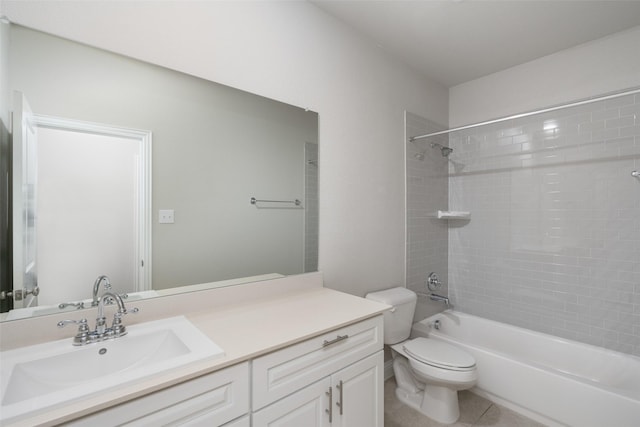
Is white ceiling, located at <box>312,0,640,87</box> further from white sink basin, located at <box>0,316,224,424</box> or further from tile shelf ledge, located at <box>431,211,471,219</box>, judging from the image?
white sink basin, located at <box>0,316,224,424</box>

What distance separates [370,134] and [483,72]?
142 centimetres

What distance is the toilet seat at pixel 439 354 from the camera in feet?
5.88

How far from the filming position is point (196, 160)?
1.43m

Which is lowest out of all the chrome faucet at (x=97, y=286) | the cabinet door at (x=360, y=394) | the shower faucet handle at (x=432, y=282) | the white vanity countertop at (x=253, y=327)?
the cabinet door at (x=360, y=394)

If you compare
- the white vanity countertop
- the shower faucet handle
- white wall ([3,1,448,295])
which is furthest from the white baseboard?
the white vanity countertop

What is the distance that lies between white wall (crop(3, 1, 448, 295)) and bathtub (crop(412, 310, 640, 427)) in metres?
0.87

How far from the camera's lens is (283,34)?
1.71 metres

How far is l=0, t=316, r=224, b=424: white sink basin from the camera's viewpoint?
73cm

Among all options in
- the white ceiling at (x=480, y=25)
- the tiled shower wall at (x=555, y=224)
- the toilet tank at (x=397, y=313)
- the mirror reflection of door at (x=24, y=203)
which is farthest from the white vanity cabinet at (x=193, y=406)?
the tiled shower wall at (x=555, y=224)

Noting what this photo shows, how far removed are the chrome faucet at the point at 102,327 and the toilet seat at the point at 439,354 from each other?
1688mm

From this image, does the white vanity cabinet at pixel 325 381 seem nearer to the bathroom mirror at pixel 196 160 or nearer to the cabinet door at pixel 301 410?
the cabinet door at pixel 301 410

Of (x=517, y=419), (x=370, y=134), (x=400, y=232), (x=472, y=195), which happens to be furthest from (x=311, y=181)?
(x=517, y=419)

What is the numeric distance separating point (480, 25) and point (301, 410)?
257cm

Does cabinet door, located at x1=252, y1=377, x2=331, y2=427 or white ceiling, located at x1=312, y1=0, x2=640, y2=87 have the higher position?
white ceiling, located at x1=312, y1=0, x2=640, y2=87
